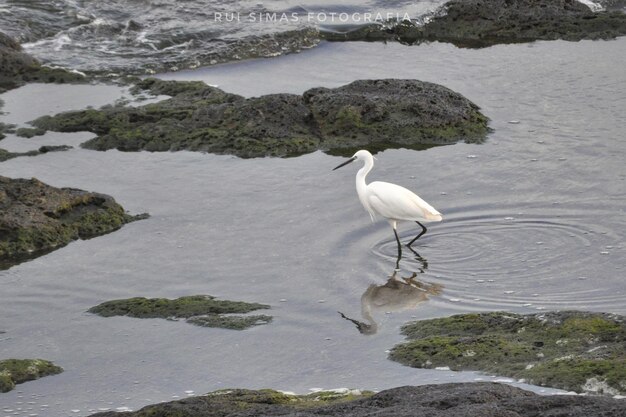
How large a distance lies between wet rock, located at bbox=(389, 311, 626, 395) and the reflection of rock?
2.01ft

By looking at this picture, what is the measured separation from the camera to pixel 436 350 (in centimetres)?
791

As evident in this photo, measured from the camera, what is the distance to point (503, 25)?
18.2m

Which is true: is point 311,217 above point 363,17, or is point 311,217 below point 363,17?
below

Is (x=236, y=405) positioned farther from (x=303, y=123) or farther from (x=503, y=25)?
(x=503, y=25)

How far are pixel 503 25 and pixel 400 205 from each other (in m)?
8.08

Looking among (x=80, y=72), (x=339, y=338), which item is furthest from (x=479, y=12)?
(x=339, y=338)

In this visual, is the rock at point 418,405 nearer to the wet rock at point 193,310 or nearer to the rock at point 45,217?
the wet rock at point 193,310

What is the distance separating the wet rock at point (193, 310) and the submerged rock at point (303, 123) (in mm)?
4095

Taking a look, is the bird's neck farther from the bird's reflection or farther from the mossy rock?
the mossy rock

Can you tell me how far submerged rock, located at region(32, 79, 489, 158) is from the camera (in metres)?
13.5

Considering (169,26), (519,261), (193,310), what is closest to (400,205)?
(519,261)

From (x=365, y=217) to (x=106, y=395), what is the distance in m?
4.49

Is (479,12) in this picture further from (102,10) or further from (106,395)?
(106,395)

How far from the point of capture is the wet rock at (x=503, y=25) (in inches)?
696
